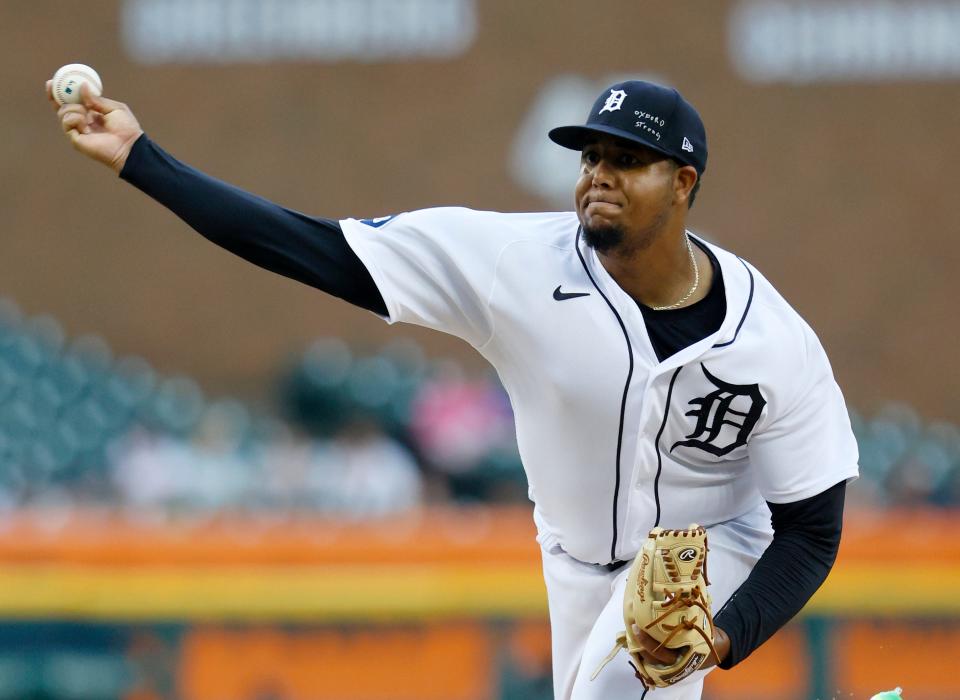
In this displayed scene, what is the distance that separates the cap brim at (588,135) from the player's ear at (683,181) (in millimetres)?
73

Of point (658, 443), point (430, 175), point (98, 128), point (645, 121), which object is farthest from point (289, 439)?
point (645, 121)

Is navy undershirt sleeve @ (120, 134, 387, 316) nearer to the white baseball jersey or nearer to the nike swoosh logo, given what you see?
the white baseball jersey

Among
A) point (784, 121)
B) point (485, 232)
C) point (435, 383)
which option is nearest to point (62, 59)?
point (435, 383)

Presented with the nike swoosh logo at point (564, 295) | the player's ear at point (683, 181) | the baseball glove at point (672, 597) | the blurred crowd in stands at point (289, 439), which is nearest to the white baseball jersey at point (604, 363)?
the nike swoosh logo at point (564, 295)

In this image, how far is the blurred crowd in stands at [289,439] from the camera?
890 cm

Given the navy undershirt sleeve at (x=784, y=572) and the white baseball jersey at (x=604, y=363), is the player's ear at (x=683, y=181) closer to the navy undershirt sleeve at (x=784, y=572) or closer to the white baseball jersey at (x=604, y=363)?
the white baseball jersey at (x=604, y=363)

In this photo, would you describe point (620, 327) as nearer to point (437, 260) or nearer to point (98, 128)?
point (437, 260)

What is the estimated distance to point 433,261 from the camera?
314cm

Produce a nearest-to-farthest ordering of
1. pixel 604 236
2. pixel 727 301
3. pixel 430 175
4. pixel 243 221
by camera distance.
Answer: pixel 243 221
pixel 604 236
pixel 727 301
pixel 430 175

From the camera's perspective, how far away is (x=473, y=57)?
13328 millimetres

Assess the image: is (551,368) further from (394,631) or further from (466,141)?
(466,141)

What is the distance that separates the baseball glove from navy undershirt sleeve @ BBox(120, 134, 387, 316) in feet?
2.70

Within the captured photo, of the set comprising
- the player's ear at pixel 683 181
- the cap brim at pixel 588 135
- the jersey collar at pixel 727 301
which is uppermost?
the cap brim at pixel 588 135

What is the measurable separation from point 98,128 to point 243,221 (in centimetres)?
35
